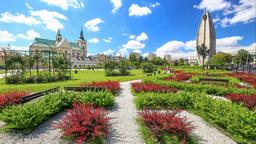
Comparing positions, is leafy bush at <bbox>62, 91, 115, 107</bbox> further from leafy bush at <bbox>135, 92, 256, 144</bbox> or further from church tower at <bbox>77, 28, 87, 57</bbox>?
church tower at <bbox>77, 28, 87, 57</bbox>

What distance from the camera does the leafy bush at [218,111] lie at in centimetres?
465

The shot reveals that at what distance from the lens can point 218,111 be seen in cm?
589

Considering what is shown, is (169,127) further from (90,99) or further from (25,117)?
(25,117)

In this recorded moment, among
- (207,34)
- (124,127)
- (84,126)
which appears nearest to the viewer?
(84,126)

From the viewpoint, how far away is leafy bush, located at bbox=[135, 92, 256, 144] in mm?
4648

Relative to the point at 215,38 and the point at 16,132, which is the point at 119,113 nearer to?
the point at 16,132

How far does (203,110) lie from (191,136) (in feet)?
6.92

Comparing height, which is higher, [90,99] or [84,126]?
[90,99]

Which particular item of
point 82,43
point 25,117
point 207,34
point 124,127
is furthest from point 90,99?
point 82,43

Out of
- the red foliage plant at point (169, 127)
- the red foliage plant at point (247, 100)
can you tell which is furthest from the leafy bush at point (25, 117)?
the red foliage plant at point (247, 100)

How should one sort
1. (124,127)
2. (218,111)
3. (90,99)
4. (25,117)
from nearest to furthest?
(25,117)
(124,127)
(218,111)
(90,99)

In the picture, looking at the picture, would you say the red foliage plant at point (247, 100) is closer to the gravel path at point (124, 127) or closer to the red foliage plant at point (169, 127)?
the red foliage plant at point (169, 127)

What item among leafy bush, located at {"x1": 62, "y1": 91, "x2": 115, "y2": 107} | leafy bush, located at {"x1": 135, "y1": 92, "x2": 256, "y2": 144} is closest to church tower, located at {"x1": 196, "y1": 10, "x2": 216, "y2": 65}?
leafy bush, located at {"x1": 135, "y1": 92, "x2": 256, "y2": 144}

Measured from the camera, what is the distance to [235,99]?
27.4 ft
